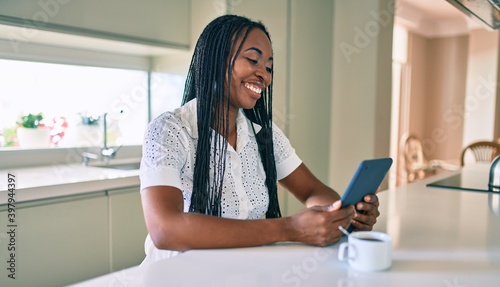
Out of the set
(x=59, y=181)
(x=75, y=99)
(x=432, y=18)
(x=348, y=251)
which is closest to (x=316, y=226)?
(x=348, y=251)

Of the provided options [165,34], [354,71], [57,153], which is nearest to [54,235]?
[57,153]

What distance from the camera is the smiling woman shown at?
2283 millimetres

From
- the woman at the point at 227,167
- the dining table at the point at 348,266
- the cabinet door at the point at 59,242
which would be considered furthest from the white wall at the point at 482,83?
the cabinet door at the point at 59,242

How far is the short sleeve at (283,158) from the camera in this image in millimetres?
1389

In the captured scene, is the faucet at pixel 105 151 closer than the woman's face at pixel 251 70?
No

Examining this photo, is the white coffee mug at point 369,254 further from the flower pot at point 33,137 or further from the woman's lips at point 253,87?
the flower pot at point 33,137

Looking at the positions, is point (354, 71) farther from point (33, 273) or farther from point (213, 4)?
point (33, 273)

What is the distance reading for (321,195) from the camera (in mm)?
1322

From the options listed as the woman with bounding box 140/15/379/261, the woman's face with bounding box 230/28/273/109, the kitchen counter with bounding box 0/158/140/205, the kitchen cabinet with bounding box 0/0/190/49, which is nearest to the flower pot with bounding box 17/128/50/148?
the kitchen counter with bounding box 0/158/140/205

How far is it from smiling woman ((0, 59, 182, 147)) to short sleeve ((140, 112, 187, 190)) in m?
1.56

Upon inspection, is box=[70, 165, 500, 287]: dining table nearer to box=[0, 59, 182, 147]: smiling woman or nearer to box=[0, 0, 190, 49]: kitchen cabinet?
box=[0, 0, 190, 49]: kitchen cabinet

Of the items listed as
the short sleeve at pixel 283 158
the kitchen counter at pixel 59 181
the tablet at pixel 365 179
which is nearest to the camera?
the tablet at pixel 365 179

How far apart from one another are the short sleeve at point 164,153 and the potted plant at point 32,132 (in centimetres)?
152

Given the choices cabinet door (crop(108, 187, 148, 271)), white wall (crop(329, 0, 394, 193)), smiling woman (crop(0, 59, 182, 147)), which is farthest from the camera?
white wall (crop(329, 0, 394, 193))
